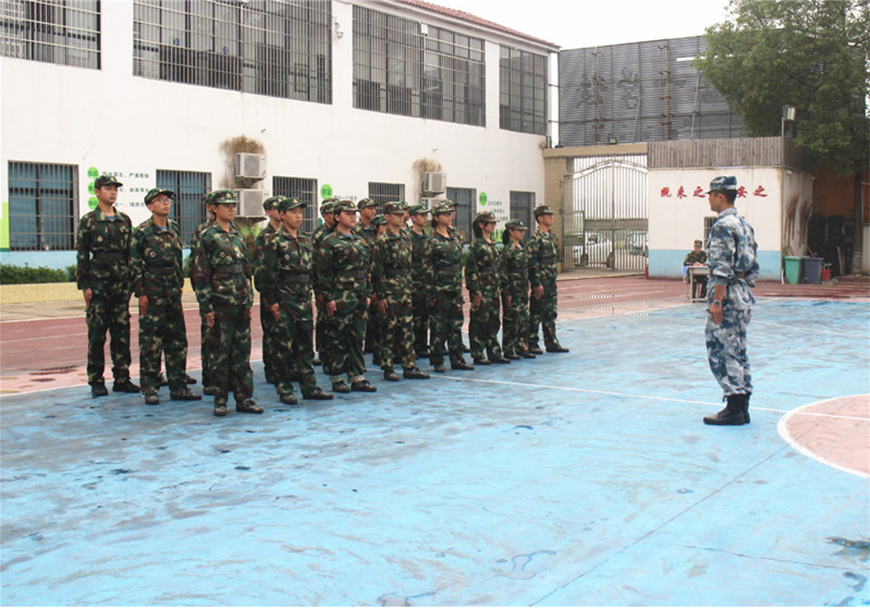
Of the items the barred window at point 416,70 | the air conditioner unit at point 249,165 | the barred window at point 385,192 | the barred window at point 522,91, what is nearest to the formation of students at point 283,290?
the air conditioner unit at point 249,165

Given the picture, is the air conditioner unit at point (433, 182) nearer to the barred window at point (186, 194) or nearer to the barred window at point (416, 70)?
the barred window at point (416, 70)

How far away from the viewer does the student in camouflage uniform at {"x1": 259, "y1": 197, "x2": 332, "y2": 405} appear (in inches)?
311

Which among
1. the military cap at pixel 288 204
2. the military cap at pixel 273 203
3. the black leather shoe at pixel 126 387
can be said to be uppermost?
the military cap at pixel 273 203

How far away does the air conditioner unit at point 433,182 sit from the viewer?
30375 millimetres

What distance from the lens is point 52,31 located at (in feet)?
67.2

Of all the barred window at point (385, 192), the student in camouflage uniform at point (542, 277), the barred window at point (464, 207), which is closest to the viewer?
the student in camouflage uniform at point (542, 277)

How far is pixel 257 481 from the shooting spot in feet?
17.7

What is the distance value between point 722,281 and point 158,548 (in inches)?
174

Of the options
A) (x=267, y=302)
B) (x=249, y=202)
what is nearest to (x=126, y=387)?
(x=267, y=302)

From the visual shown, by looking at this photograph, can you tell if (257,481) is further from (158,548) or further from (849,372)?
(849,372)

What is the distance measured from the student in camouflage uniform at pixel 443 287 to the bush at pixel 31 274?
1313cm

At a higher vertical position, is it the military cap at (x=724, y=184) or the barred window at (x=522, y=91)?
the barred window at (x=522, y=91)

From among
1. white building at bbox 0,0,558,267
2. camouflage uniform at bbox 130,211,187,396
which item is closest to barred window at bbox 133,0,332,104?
white building at bbox 0,0,558,267

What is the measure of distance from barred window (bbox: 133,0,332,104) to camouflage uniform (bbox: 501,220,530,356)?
15.0 metres
